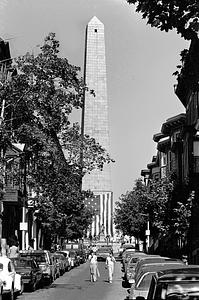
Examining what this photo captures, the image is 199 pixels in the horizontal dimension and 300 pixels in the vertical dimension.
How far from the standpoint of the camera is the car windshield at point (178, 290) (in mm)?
10104

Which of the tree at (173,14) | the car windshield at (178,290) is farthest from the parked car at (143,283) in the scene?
the tree at (173,14)

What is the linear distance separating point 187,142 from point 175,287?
52.6 meters

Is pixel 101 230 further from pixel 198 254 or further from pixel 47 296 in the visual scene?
pixel 47 296

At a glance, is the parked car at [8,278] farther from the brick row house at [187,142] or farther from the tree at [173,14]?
the tree at [173,14]

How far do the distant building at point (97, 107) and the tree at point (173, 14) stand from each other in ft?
570

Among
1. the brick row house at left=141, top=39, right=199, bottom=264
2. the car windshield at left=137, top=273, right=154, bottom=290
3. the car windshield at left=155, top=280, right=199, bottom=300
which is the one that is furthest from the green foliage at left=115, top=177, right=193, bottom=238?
the car windshield at left=155, top=280, right=199, bottom=300

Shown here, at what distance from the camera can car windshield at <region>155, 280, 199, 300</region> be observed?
1010cm

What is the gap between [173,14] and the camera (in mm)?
11344

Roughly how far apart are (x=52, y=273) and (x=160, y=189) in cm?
1455

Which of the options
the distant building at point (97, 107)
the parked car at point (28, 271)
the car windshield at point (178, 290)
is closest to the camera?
the car windshield at point (178, 290)

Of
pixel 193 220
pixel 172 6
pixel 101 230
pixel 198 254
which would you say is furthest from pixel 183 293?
pixel 101 230

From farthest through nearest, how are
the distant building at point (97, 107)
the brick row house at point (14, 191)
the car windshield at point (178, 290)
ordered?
1. the distant building at point (97, 107)
2. the brick row house at point (14, 191)
3. the car windshield at point (178, 290)

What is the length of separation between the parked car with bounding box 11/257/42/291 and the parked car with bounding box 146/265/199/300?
58.1 feet

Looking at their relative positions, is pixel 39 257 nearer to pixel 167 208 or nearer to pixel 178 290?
pixel 167 208
